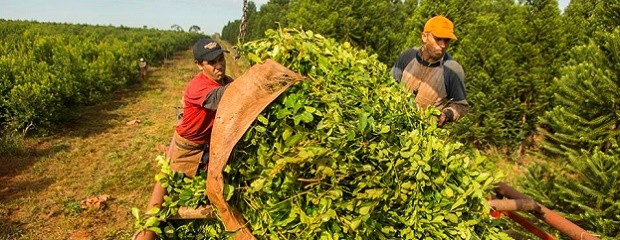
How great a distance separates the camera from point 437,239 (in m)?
2.08

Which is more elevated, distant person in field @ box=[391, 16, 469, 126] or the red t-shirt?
distant person in field @ box=[391, 16, 469, 126]

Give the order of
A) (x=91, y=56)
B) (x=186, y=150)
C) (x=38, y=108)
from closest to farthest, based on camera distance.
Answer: (x=186, y=150) < (x=38, y=108) < (x=91, y=56)

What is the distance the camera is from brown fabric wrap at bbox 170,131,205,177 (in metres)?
3.05

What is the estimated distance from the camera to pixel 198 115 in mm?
3066

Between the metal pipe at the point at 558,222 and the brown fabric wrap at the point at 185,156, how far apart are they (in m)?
2.19

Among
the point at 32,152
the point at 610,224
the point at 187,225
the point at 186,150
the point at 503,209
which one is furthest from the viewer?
the point at 32,152

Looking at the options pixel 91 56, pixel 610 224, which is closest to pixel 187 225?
pixel 610 224

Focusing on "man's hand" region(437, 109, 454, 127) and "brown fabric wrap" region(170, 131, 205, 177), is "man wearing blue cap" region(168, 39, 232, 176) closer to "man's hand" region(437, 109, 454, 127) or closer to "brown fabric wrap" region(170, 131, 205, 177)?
"brown fabric wrap" region(170, 131, 205, 177)

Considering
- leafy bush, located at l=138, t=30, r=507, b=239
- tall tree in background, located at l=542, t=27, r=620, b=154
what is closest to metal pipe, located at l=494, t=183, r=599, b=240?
leafy bush, located at l=138, t=30, r=507, b=239

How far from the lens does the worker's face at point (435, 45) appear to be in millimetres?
4004

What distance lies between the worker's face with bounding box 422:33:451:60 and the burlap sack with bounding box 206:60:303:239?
7.90 ft

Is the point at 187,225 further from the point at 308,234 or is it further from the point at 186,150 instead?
the point at 308,234

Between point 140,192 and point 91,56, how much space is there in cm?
1540

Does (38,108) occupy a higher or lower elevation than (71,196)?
higher
